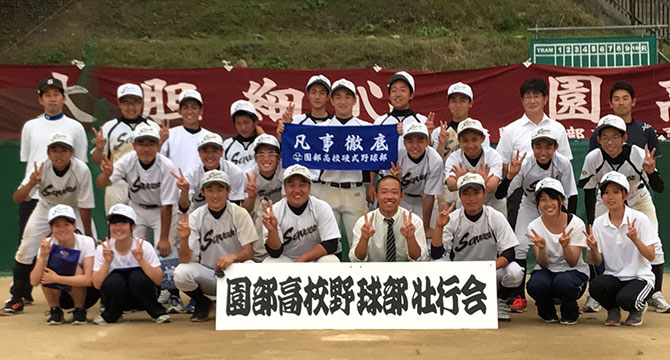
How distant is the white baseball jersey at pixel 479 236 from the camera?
25.1ft

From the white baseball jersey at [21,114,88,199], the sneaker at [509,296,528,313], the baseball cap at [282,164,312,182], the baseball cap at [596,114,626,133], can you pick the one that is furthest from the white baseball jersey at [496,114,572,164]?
the white baseball jersey at [21,114,88,199]

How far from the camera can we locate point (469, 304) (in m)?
7.23

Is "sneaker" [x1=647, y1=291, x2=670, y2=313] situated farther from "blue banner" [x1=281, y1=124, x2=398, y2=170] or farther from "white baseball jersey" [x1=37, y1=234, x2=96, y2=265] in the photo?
"white baseball jersey" [x1=37, y1=234, x2=96, y2=265]

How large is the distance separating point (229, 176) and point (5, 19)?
11.8m

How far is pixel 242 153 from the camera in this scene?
8.73 m

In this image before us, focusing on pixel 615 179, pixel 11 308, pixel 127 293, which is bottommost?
pixel 11 308

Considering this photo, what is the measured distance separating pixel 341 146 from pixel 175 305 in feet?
6.44

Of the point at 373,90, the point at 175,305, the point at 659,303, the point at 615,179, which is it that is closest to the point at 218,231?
the point at 175,305

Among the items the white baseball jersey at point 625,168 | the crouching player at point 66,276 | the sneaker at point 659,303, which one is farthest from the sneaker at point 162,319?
the sneaker at point 659,303

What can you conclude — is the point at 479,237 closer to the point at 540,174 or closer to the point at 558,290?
the point at 558,290

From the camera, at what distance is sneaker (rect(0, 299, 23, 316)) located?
819 centimetres

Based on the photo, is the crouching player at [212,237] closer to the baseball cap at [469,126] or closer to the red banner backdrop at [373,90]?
the baseball cap at [469,126]

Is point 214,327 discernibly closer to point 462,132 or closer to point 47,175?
point 47,175

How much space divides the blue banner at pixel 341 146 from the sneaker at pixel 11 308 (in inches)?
101
